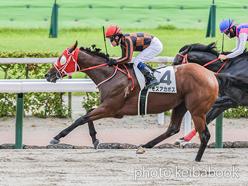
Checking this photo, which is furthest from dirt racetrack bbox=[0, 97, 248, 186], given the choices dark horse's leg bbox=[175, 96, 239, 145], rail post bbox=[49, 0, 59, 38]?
rail post bbox=[49, 0, 59, 38]

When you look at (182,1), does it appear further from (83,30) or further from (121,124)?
(121,124)

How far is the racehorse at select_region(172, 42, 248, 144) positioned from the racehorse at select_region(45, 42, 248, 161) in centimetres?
61

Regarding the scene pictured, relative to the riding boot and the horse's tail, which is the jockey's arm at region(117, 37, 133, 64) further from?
the horse's tail

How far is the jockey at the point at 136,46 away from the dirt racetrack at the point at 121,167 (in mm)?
922

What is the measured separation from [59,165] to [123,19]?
823 centimetres

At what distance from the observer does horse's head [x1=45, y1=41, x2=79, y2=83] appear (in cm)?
434

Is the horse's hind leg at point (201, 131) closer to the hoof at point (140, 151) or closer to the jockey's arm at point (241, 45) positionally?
the hoof at point (140, 151)

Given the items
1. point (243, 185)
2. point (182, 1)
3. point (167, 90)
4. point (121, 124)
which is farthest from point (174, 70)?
point (182, 1)

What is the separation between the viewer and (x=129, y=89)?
4320 millimetres

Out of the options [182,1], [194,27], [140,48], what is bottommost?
[140,48]

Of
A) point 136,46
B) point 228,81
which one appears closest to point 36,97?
point 136,46

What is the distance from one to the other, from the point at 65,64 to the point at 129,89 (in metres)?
0.80

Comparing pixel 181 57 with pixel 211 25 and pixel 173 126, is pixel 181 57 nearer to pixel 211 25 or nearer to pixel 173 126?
pixel 173 126

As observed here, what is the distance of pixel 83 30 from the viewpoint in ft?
38.7
